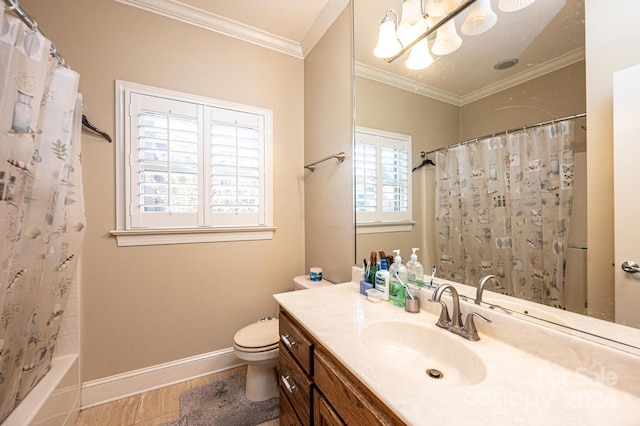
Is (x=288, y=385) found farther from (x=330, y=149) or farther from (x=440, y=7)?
(x=440, y=7)

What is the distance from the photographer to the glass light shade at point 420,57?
46.8 inches

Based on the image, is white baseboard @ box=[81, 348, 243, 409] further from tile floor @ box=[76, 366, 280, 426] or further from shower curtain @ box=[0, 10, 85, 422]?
shower curtain @ box=[0, 10, 85, 422]

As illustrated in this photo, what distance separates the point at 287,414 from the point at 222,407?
0.65 m

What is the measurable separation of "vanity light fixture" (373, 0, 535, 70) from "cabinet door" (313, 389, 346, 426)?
4.86 feet

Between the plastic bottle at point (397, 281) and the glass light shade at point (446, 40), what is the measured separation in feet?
3.21

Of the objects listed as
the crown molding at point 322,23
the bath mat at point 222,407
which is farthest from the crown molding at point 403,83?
the bath mat at point 222,407

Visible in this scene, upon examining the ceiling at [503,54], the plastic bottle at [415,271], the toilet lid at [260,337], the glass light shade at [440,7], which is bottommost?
the toilet lid at [260,337]

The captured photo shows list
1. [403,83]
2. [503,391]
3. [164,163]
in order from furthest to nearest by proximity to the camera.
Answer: [164,163], [403,83], [503,391]

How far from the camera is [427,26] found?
1.18 meters

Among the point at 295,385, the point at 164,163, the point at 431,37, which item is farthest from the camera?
the point at 164,163

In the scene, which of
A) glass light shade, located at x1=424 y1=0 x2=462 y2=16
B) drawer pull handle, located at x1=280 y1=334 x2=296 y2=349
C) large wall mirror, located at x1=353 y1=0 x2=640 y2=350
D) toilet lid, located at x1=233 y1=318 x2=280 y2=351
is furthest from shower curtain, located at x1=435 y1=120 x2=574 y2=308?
toilet lid, located at x1=233 y1=318 x2=280 y2=351

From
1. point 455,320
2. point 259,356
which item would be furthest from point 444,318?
point 259,356

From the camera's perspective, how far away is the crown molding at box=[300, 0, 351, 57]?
Answer: 169cm

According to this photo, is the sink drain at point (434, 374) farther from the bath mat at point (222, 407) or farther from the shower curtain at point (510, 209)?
the bath mat at point (222, 407)
